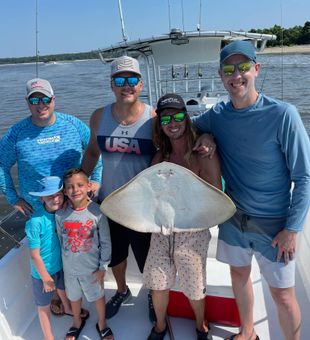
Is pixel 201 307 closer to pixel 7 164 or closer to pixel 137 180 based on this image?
pixel 137 180

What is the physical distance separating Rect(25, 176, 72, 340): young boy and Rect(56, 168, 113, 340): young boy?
0.06 meters

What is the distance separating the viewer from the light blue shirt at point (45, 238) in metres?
2.16

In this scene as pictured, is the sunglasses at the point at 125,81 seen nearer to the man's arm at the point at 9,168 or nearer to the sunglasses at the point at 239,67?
the sunglasses at the point at 239,67

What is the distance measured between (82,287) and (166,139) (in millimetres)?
1140

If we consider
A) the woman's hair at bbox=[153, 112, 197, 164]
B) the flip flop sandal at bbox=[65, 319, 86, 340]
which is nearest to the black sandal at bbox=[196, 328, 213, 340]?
the flip flop sandal at bbox=[65, 319, 86, 340]

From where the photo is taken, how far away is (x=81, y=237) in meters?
2.17

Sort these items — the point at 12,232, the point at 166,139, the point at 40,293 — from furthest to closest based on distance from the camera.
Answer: the point at 12,232
the point at 40,293
the point at 166,139

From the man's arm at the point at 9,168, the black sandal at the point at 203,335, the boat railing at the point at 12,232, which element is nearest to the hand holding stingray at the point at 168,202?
the man's arm at the point at 9,168

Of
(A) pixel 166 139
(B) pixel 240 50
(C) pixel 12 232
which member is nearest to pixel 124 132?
(A) pixel 166 139

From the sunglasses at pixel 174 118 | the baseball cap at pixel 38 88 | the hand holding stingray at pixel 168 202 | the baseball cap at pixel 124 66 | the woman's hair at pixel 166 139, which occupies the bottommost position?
the hand holding stingray at pixel 168 202

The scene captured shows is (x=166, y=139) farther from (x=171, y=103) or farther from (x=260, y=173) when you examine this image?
(x=260, y=173)

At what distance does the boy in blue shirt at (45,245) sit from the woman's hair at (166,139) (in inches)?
26.4

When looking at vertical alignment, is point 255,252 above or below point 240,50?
below

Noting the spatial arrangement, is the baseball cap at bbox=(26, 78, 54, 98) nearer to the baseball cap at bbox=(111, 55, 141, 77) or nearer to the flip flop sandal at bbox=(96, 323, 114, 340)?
the baseball cap at bbox=(111, 55, 141, 77)
